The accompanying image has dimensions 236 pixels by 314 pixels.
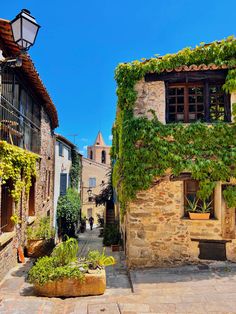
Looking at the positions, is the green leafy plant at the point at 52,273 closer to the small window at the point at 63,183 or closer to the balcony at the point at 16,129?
the balcony at the point at 16,129

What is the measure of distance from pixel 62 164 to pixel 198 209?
15.0 m

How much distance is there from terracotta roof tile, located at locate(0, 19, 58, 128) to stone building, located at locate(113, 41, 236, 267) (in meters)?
4.09

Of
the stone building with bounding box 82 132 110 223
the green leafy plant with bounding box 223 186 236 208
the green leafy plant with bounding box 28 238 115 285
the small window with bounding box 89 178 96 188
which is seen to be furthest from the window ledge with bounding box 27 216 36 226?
the small window with bounding box 89 178 96 188

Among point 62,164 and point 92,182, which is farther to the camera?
point 92,182

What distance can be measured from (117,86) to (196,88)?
2719 millimetres

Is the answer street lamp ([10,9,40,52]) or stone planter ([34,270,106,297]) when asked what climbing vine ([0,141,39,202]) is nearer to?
stone planter ([34,270,106,297])

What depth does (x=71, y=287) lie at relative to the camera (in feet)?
22.6

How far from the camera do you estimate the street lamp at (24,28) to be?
438 cm

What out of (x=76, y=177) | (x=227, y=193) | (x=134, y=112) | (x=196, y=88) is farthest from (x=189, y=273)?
(x=76, y=177)

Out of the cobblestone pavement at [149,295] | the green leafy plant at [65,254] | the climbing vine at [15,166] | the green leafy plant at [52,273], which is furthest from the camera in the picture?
the climbing vine at [15,166]

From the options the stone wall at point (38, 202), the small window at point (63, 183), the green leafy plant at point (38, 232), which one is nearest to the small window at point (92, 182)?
the small window at point (63, 183)

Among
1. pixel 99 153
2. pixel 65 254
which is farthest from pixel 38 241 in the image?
pixel 99 153

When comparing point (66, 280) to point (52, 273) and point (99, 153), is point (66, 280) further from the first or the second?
point (99, 153)

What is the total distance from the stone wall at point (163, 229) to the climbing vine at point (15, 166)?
3.86m
